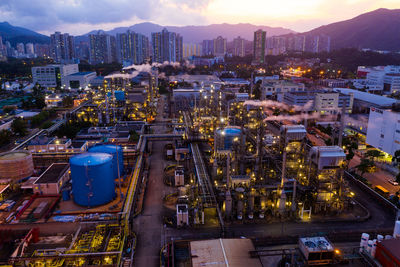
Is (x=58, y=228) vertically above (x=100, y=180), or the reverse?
(x=100, y=180)

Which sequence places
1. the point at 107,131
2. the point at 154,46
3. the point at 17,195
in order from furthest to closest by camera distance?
1. the point at 154,46
2. the point at 107,131
3. the point at 17,195

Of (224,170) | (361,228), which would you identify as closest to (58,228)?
(224,170)

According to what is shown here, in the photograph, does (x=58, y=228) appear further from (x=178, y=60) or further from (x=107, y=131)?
(x=178, y=60)

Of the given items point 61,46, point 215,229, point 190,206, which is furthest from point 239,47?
point 215,229

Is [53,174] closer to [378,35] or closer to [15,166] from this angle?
[15,166]

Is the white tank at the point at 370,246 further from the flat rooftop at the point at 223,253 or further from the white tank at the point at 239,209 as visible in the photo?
the white tank at the point at 239,209

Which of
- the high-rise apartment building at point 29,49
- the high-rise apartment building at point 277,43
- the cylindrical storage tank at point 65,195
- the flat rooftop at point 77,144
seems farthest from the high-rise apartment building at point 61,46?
the cylindrical storage tank at point 65,195
